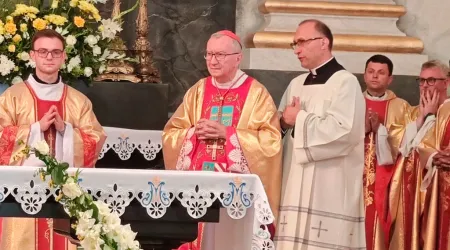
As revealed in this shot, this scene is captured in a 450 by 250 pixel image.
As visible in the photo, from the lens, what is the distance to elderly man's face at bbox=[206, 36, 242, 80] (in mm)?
6340

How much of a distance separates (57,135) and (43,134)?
0.08 m

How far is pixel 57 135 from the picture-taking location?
20.6 ft

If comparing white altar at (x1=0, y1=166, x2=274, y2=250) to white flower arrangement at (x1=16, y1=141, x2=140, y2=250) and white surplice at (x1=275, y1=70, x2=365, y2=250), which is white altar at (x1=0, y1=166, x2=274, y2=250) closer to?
white surplice at (x1=275, y1=70, x2=365, y2=250)

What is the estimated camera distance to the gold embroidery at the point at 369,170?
7.62 m

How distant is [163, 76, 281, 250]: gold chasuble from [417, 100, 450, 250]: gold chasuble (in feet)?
4.29

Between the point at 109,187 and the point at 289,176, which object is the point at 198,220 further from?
the point at 289,176

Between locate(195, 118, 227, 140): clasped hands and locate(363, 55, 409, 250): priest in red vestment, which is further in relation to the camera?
locate(363, 55, 409, 250): priest in red vestment

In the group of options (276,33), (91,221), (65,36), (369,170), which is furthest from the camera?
(276,33)

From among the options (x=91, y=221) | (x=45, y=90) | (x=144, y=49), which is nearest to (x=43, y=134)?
(x=45, y=90)

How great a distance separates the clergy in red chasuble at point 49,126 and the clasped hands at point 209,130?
2.00ft

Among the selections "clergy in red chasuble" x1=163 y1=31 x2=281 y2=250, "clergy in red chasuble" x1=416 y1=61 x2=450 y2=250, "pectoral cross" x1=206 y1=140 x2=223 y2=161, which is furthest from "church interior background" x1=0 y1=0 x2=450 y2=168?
"pectoral cross" x1=206 y1=140 x2=223 y2=161

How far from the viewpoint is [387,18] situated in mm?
8727

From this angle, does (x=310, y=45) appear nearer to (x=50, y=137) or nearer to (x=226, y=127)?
(x=226, y=127)

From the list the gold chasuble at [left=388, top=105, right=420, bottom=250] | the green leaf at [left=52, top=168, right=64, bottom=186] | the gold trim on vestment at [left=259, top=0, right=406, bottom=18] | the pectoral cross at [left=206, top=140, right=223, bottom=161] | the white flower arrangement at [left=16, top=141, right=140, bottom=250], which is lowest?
the gold chasuble at [left=388, top=105, right=420, bottom=250]
